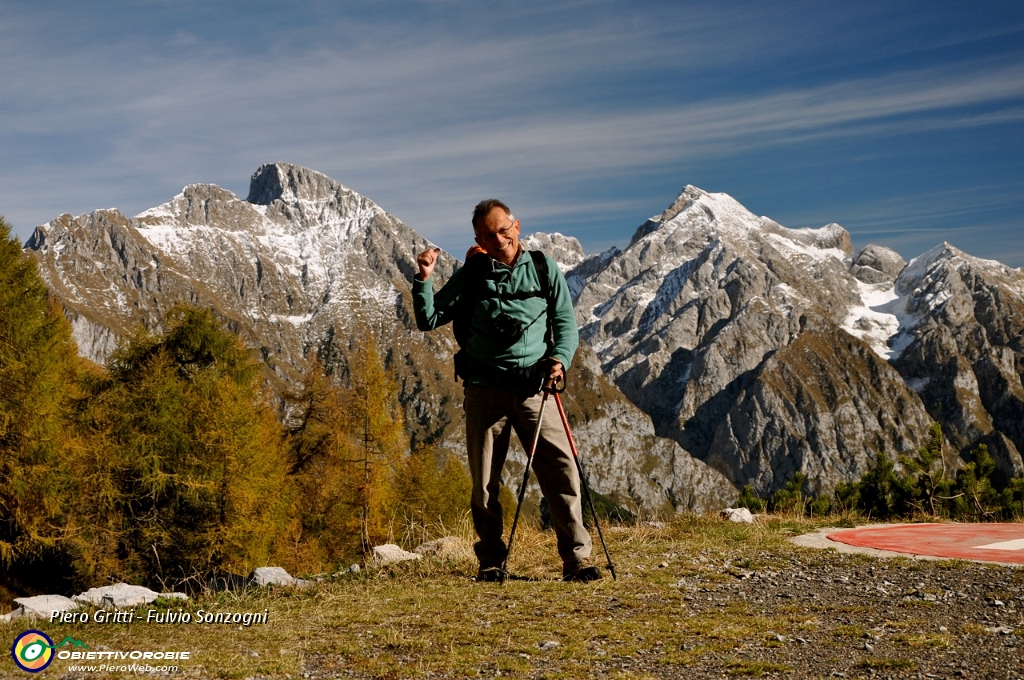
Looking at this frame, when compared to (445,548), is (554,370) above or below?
above

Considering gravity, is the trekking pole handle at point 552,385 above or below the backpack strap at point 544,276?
below

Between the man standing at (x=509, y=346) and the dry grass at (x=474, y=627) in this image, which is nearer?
the dry grass at (x=474, y=627)

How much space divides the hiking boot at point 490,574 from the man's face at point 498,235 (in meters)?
3.13

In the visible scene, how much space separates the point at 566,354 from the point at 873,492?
11.0 m

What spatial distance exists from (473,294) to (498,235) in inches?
24.1

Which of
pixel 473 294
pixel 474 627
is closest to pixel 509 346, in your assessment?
pixel 473 294

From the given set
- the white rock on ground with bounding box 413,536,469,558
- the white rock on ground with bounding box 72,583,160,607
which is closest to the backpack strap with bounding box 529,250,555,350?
the white rock on ground with bounding box 413,536,469,558

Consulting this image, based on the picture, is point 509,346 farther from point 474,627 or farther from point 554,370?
point 474,627

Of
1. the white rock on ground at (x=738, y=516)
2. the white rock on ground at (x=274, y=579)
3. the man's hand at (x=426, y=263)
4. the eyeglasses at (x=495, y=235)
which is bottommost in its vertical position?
the white rock on ground at (x=274, y=579)

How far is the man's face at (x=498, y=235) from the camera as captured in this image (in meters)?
7.46

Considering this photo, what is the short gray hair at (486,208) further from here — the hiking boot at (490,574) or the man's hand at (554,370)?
the hiking boot at (490,574)

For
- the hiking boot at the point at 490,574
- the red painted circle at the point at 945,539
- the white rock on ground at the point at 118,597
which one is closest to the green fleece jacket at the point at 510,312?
the hiking boot at the point at 490,574

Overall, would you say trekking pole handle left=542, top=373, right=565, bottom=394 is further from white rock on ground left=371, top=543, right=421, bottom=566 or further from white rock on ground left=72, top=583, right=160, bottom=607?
white rock on ground left=72, top=583, right=160, bottom=607

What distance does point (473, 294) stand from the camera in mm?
7547
